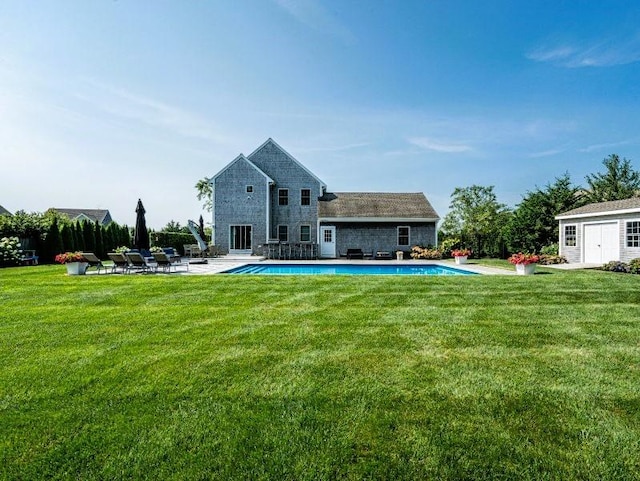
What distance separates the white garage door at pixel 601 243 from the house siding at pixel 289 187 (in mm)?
15663

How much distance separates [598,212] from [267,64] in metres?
16.9

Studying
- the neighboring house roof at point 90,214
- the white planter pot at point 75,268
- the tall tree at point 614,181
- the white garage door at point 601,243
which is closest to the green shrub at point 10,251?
the white planter pot at point 75,268

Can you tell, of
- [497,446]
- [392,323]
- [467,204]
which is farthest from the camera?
[467,204]

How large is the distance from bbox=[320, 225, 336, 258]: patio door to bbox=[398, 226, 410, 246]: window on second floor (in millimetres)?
4316

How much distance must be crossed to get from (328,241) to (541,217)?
43.7 ft

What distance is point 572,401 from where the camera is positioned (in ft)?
10.2

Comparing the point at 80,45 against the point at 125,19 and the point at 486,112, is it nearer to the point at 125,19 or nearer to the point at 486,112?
the point at 125,19

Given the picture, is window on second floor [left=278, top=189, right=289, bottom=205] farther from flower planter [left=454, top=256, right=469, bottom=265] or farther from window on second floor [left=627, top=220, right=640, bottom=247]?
window on second floor [left=627, top=220, right=640, bottom=247]

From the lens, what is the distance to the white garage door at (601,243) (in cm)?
1662

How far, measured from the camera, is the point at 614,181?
33.5 meters

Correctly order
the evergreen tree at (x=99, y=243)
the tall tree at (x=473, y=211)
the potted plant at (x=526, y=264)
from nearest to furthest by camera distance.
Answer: the potted plant at (x=526, y=264), the evergreen tree at (x=99, y=243), the tall tree at (x=473, y=211)

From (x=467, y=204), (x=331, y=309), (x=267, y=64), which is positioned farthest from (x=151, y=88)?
(x=467, y=204)

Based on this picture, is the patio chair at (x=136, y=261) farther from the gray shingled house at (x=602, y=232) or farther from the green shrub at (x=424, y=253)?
the gray shingled house at (x=602, y=232)

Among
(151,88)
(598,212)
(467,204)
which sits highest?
(151,88)
